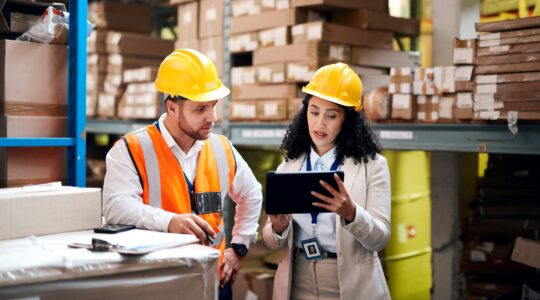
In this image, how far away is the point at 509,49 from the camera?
370 cm

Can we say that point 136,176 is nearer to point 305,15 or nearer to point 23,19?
point 23,19

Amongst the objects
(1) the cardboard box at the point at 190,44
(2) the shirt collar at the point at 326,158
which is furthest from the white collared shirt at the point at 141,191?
(1) the cardboard box at the point at 190,44

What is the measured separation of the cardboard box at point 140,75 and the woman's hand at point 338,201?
4.12 metres

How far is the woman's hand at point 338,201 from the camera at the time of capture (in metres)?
2.44

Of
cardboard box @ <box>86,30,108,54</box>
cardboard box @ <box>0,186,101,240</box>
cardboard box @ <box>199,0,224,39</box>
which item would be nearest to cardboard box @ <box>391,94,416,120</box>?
cardboard box @ <box>199,0,224,39</box>

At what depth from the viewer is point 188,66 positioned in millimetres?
2795

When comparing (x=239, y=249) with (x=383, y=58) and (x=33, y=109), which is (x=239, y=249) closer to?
(x=33, y=109)

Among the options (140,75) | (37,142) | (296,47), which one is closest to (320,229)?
(37,142)

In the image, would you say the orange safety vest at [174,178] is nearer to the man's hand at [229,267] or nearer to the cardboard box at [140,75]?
the man's hand at [229,267]

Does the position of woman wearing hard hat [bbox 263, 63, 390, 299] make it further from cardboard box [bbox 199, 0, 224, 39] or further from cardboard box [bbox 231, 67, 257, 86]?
cardboard box [bbox 199, 0, 224, 39]

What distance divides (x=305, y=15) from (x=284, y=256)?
112 inches

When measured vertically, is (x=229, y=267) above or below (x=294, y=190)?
below

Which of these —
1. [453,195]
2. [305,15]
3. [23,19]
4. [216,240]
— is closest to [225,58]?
[305,15]

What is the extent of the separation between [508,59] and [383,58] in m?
1.69
